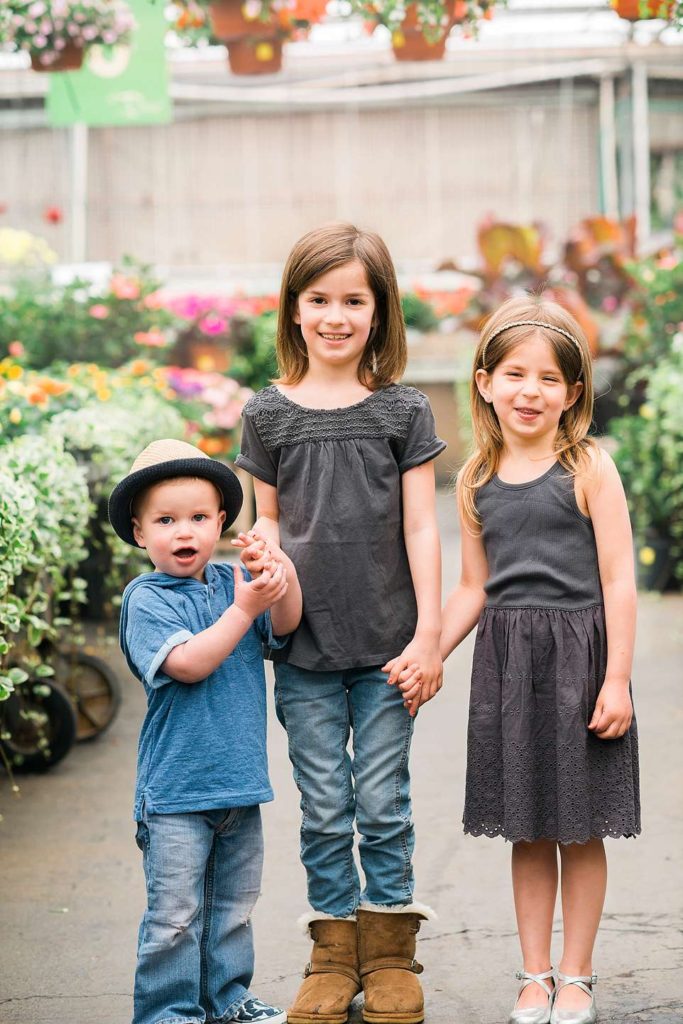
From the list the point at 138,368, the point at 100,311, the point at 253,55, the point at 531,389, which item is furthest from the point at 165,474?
the point at 100,311

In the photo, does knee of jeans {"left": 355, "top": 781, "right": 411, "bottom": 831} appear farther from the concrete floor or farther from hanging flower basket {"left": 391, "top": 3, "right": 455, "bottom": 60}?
hanging flower basket {"left": 391, "top": 3, "right": 455, "bottom": 60}

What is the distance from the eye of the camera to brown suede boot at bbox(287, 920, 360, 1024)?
263 centimetres

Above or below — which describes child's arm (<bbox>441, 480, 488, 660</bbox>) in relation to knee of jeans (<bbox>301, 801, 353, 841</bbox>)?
above

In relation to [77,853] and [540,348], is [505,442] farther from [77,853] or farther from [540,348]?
[77,853]

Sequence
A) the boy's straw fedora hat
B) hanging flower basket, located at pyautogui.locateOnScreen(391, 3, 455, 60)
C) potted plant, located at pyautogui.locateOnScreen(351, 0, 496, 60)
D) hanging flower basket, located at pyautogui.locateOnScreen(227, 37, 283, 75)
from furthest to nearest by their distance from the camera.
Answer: hanging flower basket, located at pyautogui.locateOnScreen(227, 37, 283, 75), hanging flower basket, located at pyautogui.locateOnScreen(391, 3, 455, 60), potted plant, located at pyautogui.locateOnScreen(351, 0, 496, 60), the boy's straw fedora hat

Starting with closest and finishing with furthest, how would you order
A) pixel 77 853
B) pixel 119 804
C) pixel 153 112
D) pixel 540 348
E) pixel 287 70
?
pixel 540 348 → pixel 77 853 → pixel 119 804 → pixel 153 112 → pixel 287 70

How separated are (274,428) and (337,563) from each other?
0.31m

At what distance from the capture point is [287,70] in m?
12.6

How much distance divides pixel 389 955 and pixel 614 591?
2.90 ft

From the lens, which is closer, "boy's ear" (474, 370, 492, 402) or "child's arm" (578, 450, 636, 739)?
"child's arm" (578, 450, 636, 739)

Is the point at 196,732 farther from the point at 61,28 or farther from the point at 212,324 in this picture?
the point at 212,324

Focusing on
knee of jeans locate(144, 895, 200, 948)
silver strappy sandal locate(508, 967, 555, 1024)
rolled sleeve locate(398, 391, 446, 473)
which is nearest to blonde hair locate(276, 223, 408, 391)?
rolled sleeve locate(398, 391, 446, 473)

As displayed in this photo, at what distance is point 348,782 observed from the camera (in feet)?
9.03

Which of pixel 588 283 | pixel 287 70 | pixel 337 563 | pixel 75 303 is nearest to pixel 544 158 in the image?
pixel 287 70
